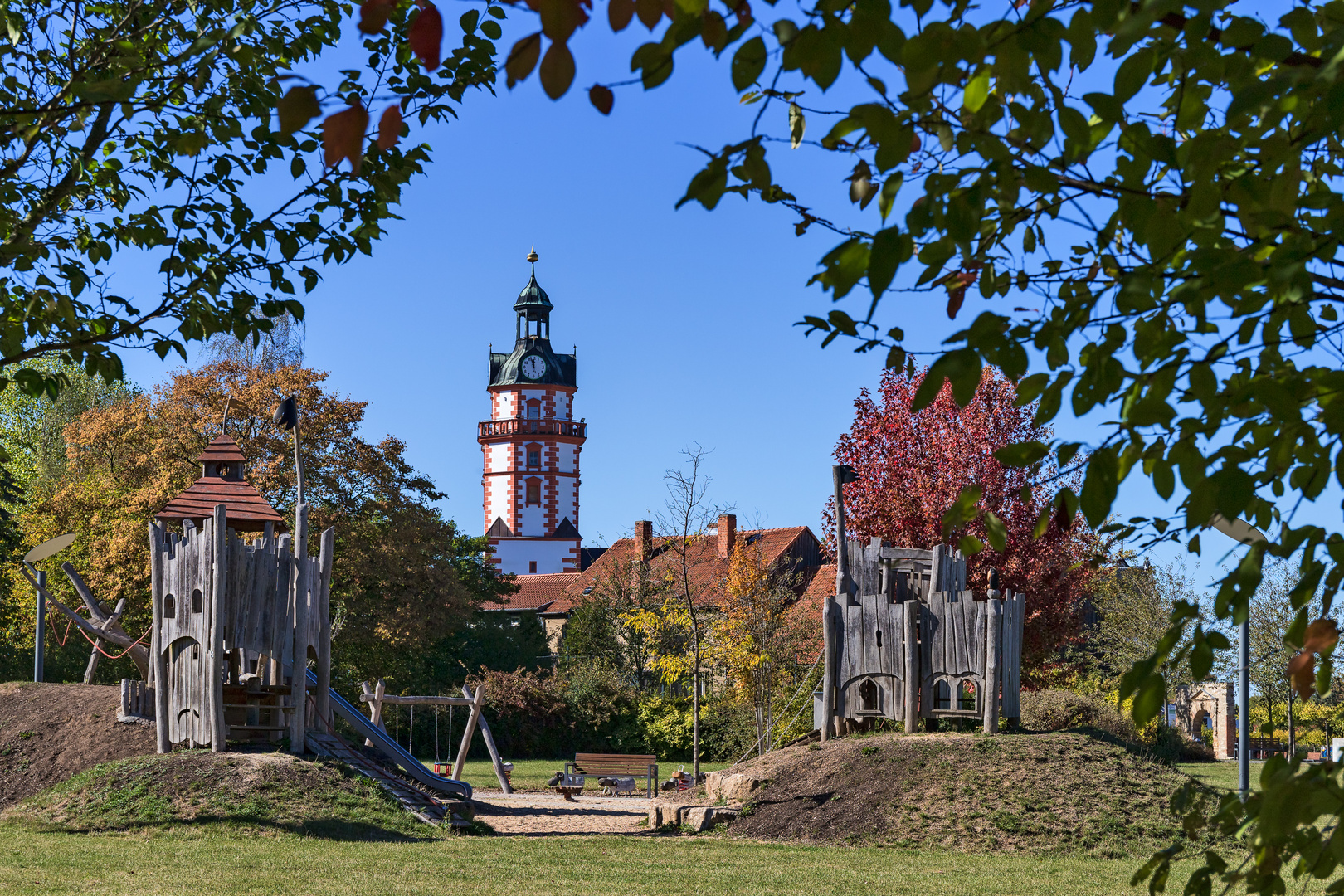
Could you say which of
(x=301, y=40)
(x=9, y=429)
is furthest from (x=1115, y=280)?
(x=9, y=429)

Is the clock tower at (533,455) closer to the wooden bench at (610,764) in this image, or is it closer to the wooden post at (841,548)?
the wooden bench at (610,764)

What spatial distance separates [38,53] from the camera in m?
6.82

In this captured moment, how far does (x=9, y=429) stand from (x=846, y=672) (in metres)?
Answer: 34.4

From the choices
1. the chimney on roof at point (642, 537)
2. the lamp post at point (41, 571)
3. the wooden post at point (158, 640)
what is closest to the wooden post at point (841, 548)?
the wooden post at point (158, 640)

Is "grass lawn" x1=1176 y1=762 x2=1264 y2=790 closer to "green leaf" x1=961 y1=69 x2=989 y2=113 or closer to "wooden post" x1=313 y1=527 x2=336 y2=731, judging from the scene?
"wooden post" x1=313 y1=527 x2=336 y2=731

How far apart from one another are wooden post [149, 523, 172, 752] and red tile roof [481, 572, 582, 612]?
3885 centimetres

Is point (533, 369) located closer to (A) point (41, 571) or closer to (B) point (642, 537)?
(B) point (642, 537)

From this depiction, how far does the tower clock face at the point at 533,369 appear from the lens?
72.7m

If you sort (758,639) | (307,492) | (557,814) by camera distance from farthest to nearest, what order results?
(307,492), (758,639), (557,814)

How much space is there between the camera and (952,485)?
794 inches

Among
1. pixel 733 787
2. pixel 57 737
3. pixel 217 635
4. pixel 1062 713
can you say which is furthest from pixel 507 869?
pixel 1062 713

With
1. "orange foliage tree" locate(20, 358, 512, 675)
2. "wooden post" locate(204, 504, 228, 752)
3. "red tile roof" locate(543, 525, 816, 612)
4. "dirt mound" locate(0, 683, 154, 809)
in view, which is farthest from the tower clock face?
"wooden post" locate(204, 504, 228, 752)

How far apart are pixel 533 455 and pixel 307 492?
134 feet

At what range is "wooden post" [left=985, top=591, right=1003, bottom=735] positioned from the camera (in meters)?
15.7
